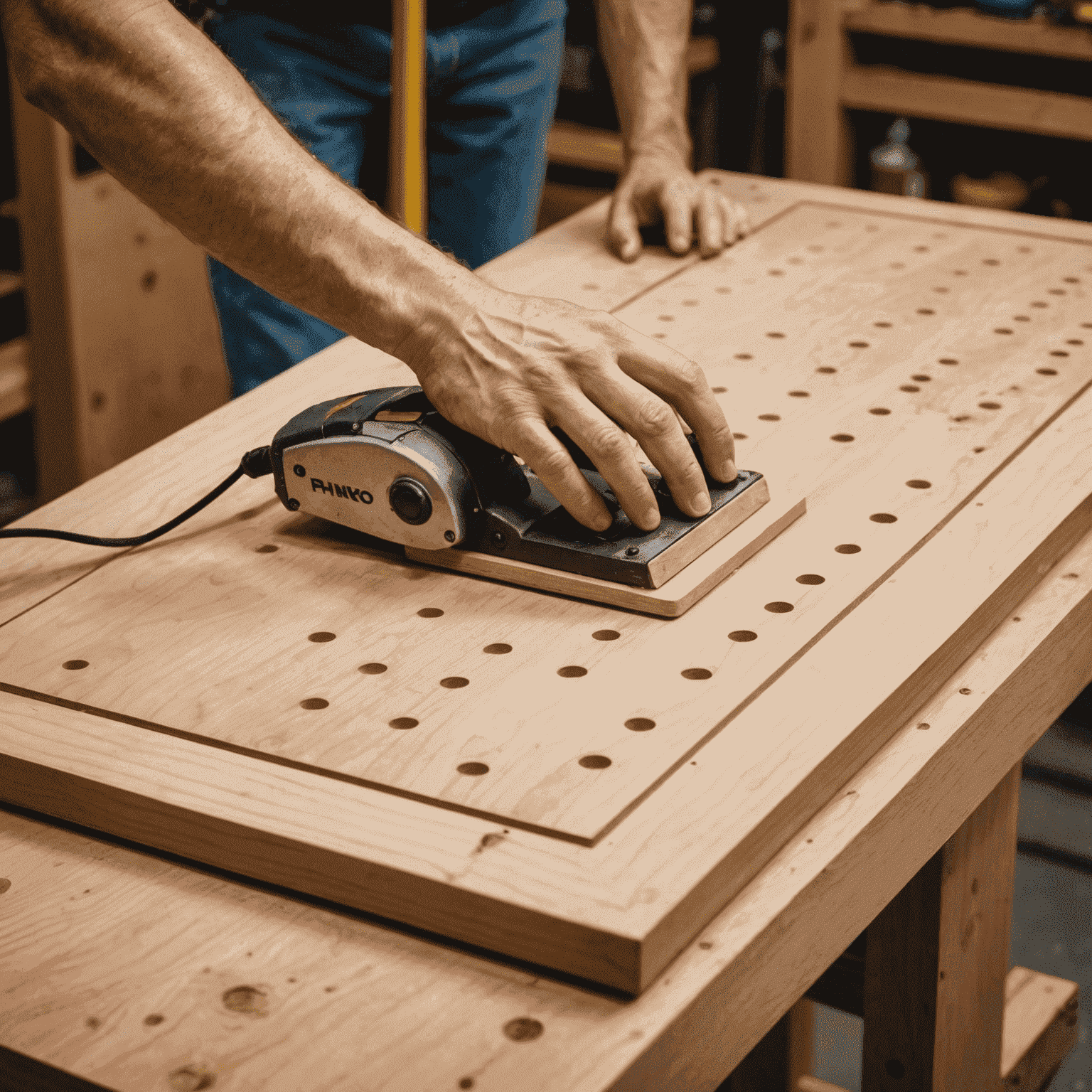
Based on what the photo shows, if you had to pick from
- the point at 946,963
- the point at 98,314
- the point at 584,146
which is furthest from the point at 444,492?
the point at 584,146

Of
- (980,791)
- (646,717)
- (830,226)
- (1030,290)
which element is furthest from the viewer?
(830,226)

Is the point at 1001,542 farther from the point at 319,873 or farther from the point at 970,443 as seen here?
the point at 319,873

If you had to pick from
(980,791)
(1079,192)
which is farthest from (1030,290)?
(1079,192)

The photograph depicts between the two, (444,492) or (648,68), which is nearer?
(444,492)

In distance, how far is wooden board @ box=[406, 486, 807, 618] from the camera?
101cm

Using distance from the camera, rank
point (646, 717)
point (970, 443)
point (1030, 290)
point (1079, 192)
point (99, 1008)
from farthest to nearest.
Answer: point (1079, 192) < point (1030, 290) < point (970, 443) < point (646, 717) < point (99, 1008)

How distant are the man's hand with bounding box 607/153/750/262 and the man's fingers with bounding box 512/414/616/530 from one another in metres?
0.72

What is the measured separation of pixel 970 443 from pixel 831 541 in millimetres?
217

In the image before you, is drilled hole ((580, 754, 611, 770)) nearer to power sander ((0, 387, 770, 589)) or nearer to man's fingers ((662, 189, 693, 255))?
power sander ((0, 387, 770, 589))

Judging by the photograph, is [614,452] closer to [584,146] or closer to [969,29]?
[969,29]

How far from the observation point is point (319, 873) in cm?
79

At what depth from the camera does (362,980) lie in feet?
2.44

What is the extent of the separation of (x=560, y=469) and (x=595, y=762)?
0.25 m

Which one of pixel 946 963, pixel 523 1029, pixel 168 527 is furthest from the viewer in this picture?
pixel 946 963
